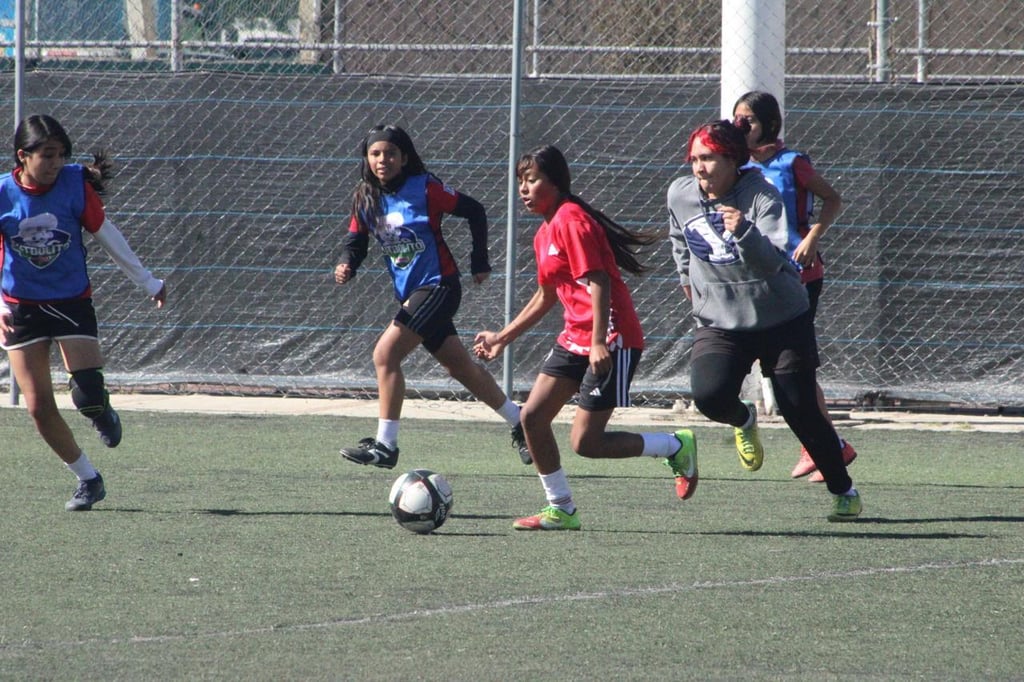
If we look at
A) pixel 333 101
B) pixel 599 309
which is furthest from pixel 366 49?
pixel 599 309

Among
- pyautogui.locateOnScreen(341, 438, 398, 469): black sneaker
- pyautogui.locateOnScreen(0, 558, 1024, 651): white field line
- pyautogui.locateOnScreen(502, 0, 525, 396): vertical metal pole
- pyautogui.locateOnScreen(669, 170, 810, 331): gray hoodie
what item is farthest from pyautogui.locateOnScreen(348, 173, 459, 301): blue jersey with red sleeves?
pyautogui.locateOnScreen(0, 558, 1024, 651): white field line

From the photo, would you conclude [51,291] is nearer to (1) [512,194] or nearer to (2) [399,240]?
(2) [399,240]

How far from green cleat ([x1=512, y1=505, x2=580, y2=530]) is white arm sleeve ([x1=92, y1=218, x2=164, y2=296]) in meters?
2.10

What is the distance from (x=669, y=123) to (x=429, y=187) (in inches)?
131

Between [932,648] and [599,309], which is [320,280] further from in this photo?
[932,648]

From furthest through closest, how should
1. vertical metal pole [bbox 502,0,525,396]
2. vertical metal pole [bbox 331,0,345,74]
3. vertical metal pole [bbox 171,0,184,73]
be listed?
vertical metal pole [bbox 331,0,345,74] < vertical metal pole [bbox 171,0,184,73] < vertical metal pole [bbox 502,0,525,396]

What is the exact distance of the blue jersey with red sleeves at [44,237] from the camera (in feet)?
22.6

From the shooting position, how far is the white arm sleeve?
713cm

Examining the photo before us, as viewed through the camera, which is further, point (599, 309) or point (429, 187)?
point (429, 187)

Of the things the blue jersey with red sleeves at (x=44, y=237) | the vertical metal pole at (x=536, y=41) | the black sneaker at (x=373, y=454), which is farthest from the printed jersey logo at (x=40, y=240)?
the vertical metal pole at (x=536, y=41)

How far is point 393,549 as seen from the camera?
19.9 feet

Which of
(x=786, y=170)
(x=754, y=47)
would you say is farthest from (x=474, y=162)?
(x=786, y=170)

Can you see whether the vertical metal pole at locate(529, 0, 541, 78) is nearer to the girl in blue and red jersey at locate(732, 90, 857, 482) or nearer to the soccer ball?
the girl in blue and red jersey at locate(732, 90, 857, 482)

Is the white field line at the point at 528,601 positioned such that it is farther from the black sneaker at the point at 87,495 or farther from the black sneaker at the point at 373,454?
the black sneaker at the point at 373,454
